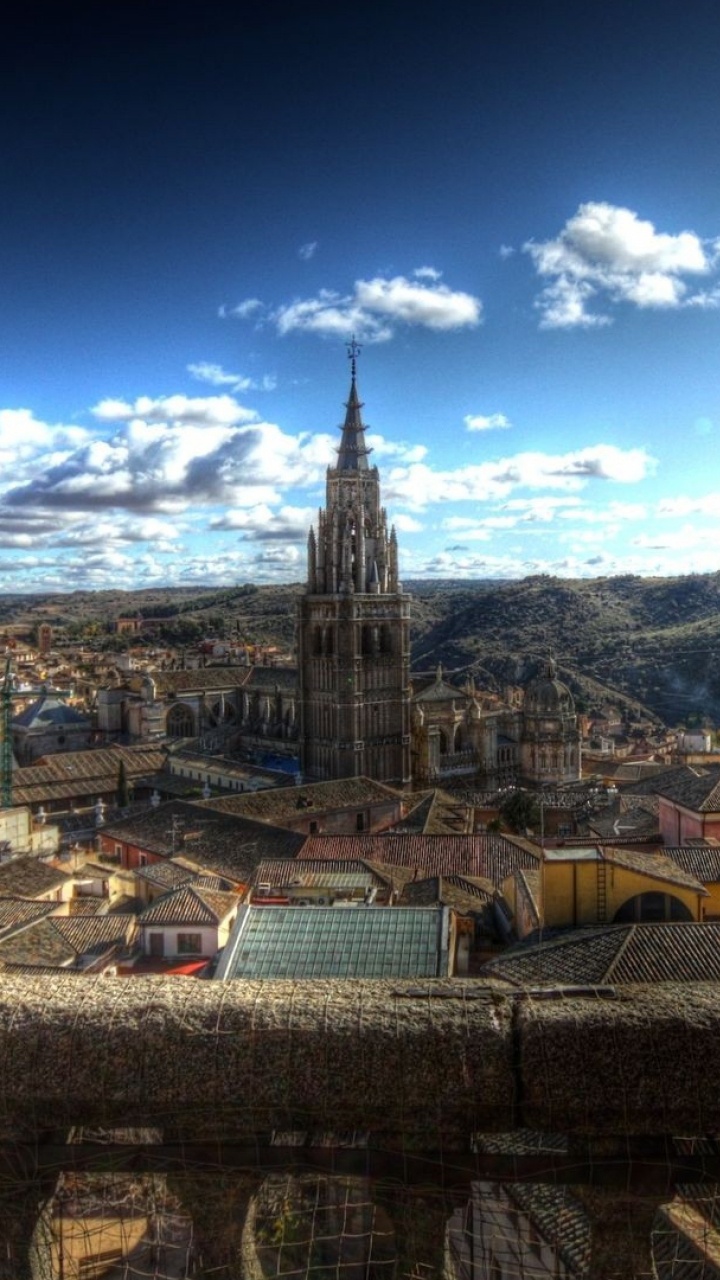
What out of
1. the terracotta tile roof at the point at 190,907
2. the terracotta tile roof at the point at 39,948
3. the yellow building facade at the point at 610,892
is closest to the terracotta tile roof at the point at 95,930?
the terracotta tile roof at the point at 39,948

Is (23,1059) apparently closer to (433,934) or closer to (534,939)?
(433,934)

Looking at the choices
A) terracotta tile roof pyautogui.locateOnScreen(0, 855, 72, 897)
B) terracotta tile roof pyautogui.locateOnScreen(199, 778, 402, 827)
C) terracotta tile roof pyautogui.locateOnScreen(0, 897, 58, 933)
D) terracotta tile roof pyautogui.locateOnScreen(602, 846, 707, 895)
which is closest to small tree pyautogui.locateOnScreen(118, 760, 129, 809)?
terracotta tile roof pyautogui.locateOnScreen(199, 778, 402, 827)

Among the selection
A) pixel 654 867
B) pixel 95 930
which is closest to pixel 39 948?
pixel 95 930

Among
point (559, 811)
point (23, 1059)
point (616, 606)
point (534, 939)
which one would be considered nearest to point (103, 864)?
point (559, 811)

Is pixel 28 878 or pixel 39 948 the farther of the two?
pixel 28 878

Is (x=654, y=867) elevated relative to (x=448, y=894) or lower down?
elevated

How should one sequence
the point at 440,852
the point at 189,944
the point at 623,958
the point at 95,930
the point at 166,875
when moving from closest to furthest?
the point at 623,958, the point at 189,944, the point at 95,930, the point at 166,875, the point at 440,852

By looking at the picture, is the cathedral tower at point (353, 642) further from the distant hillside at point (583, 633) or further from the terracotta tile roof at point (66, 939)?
the distant hillside at point (583, 633)

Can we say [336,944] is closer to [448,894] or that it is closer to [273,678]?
[448,894]
